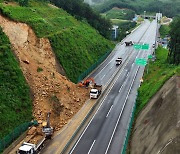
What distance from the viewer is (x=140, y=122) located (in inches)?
1775

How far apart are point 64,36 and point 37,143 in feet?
127

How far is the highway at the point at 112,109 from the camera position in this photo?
138 feet

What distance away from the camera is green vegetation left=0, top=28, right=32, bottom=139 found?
4228 centimetres

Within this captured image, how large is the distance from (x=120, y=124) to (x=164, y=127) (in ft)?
45.1

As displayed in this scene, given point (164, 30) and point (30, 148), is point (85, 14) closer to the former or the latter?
point (164, 30)

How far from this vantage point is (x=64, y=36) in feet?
242

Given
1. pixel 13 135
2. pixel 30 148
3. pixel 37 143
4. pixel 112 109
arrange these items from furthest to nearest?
pixel 112 109 < pixel 13 135 < pixel 37 143 < pixel 30 148

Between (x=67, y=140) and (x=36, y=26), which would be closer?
(x=67, y=140)

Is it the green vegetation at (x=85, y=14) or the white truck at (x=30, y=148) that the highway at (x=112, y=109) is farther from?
the green vegetation at (x=85, y=14)

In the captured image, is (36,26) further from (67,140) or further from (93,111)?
(67,140)

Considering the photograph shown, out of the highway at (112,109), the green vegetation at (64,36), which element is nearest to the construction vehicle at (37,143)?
the highway at (112,109)

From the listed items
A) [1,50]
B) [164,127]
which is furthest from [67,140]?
[1,50]

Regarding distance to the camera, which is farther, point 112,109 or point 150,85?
point 150,85

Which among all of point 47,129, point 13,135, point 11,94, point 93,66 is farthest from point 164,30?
point 13,135
